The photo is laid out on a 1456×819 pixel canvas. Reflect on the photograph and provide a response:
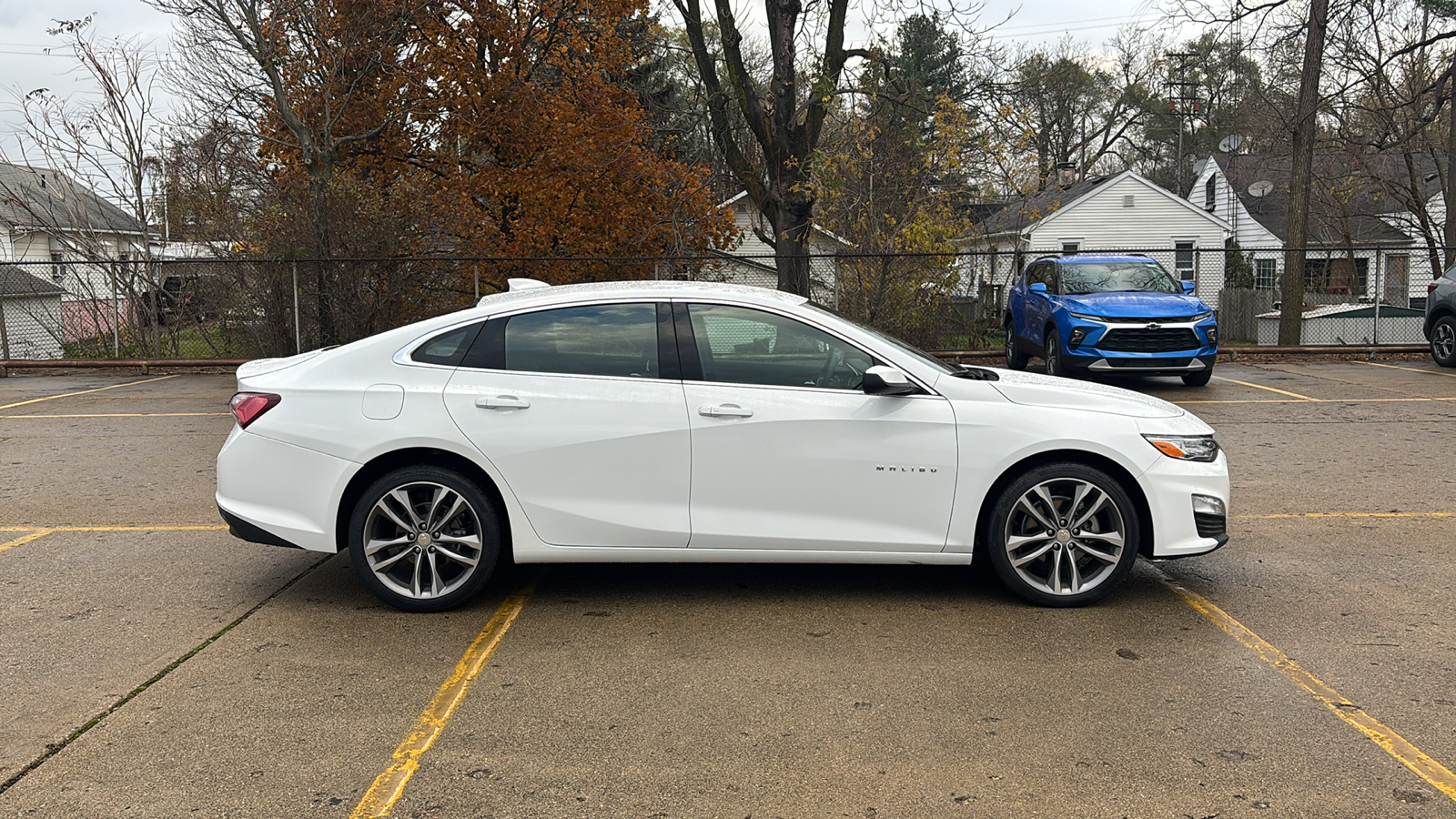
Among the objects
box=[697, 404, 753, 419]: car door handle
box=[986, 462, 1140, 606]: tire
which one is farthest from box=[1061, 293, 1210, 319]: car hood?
box=[697, 404, 753, 419]: car door handle

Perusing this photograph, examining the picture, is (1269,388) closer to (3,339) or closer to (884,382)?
(884,382)

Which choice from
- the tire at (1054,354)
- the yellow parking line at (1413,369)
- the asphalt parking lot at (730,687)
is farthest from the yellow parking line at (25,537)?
the yellow parking line at (1413,369)

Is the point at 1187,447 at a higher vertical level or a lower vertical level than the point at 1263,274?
lower

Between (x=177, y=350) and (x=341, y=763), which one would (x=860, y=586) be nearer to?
(x=341, y=763)

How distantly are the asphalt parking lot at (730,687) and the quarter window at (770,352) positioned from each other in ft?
3.54

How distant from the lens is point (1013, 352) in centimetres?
1745

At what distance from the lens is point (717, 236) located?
2514 centimetres

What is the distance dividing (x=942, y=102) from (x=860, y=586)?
16.5 m

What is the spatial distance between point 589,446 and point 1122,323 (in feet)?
35.3

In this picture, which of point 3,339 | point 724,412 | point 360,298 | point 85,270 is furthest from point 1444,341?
point 85,270

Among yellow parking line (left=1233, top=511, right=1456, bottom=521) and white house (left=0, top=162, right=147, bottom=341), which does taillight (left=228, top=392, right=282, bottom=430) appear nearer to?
yellow parking line (left=1233, top=511, right=1456, bottom=521)

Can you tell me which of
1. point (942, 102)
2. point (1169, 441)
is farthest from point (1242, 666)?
point (942, 102)

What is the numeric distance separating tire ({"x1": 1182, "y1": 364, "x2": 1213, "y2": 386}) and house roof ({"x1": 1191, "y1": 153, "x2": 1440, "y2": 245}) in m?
17.6

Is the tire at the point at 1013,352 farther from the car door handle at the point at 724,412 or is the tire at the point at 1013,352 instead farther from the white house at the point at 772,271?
the car door handle at the point at 724,412
